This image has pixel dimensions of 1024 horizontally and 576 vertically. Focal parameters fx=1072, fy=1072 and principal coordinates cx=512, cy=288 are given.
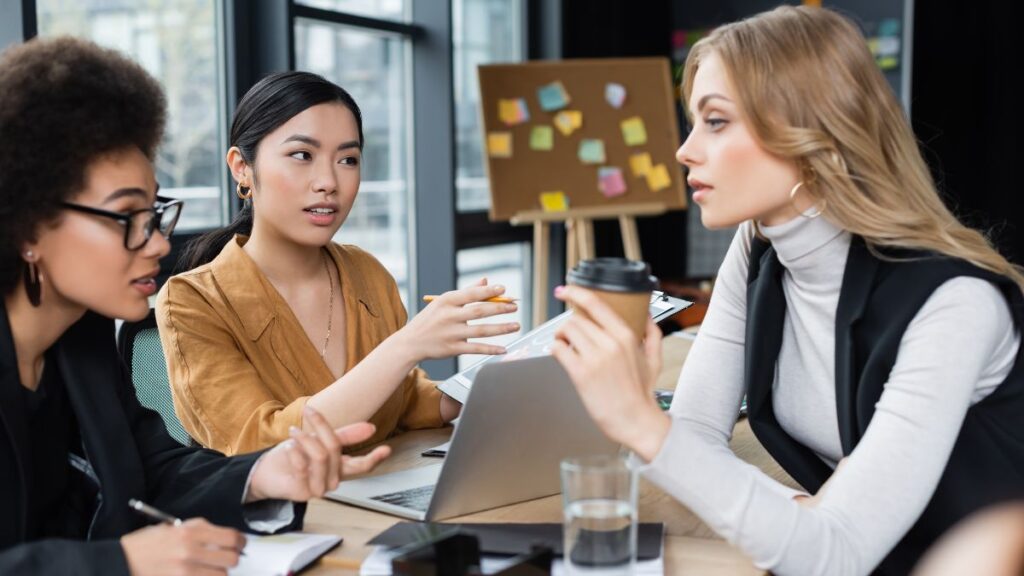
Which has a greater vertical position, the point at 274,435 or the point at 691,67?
the point at 691,67

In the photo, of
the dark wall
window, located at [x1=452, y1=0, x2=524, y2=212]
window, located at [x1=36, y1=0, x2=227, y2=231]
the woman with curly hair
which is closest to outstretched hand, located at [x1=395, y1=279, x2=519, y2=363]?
the woman with curly hair

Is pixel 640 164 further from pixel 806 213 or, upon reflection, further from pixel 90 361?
pixel 90 361

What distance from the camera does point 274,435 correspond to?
162 centimetres

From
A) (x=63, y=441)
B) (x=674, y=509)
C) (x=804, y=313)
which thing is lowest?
(x=674, y=509)

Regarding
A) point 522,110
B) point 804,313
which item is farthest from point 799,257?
point 522,110

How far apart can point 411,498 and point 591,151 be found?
3170 millimetres

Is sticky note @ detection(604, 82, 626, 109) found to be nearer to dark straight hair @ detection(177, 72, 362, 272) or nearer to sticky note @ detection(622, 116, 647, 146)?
sticky note @ detection(622, 116, 647, 146)

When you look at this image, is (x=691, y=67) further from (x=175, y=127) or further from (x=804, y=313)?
(x=175, y=127)

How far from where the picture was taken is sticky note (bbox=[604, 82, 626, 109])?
4.50 meters

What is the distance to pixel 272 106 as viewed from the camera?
1.88m

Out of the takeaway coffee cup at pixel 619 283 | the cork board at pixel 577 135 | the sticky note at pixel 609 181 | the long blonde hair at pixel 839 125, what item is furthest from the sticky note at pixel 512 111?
the takeaway coffee cup at pixel 619 283

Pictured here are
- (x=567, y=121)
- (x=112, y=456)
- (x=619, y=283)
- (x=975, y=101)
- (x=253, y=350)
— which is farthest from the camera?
(x=975, y=101)

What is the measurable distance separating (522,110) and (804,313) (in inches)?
114

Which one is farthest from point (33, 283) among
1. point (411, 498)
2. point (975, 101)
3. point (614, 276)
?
point (975, 101)
